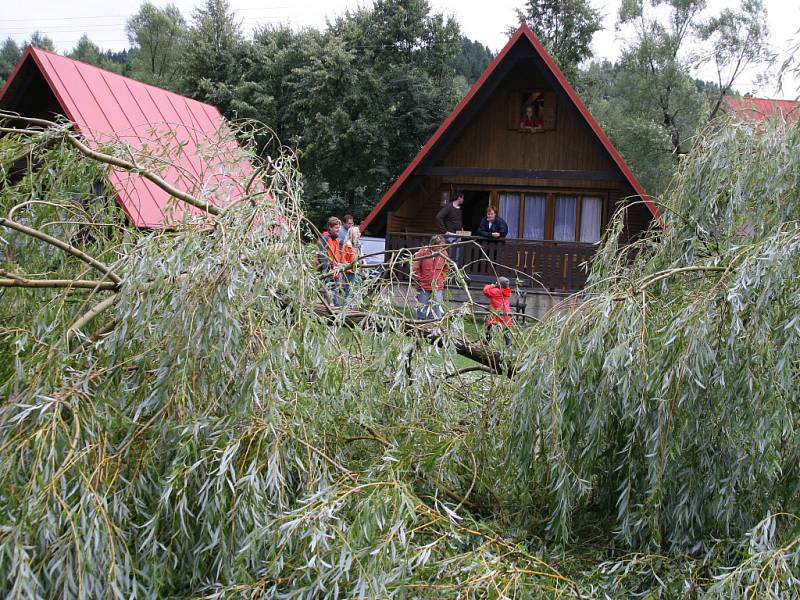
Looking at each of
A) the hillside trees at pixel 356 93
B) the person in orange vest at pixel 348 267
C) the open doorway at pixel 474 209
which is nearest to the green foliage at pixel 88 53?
the hillside trees at pixel 356 93

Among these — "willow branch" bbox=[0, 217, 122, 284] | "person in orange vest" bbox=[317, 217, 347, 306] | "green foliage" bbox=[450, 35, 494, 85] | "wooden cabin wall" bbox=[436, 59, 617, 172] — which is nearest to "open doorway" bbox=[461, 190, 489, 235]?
"wooden cabin wall" bbox=[436, 59, 617, 172]

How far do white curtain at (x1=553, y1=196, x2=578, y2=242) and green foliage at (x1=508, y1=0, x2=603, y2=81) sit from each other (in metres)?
17.3

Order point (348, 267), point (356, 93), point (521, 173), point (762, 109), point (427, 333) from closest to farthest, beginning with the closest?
point (427, 333) → point (348, 267) → point (762, 109) → point (521, 173) → point (356, 93)

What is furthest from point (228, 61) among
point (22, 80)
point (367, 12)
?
point (22, 80)

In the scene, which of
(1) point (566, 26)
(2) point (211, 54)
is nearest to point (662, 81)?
(1) point (566, 26)

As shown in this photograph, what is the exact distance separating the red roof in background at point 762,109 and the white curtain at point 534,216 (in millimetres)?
12732

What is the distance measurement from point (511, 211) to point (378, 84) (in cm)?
1263

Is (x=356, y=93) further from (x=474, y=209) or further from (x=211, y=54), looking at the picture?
(x=474, y=209)

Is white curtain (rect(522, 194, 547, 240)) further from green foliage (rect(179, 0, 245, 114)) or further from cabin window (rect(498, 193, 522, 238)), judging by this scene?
green foliage (rect(179, 0, 245, 114))

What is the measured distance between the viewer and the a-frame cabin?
54.1ft

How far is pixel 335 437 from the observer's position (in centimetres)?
400

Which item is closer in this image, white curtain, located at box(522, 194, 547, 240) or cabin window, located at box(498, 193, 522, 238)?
white curtain, located at box(522, 194, 547, 240)

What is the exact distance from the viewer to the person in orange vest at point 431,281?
4.62 meters

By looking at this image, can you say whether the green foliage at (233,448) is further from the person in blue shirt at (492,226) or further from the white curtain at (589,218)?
the white curtain at (589,218)
